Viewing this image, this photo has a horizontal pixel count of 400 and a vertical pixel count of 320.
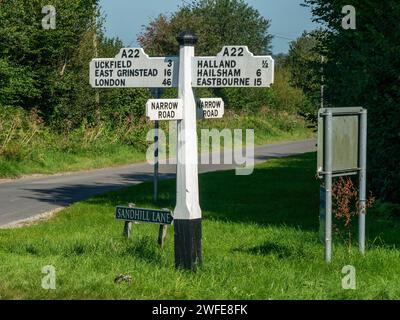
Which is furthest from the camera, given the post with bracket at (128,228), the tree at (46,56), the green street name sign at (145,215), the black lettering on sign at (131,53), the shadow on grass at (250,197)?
the tree at (46,56)

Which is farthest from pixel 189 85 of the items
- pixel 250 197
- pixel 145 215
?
pixel 250 197

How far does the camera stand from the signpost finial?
8520 mm

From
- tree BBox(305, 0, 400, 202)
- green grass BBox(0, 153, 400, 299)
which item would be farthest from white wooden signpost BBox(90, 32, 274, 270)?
tree BBox(305, 0, 400, 202)

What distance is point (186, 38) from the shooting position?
336 inches

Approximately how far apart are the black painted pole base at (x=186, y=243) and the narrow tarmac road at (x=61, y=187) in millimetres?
6768

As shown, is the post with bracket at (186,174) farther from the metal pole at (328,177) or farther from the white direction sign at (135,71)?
the metal pole at (328,177)

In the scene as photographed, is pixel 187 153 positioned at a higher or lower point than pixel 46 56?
lower

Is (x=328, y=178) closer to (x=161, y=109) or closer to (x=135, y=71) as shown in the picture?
(x=161, y=109)

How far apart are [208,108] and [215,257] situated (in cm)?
209

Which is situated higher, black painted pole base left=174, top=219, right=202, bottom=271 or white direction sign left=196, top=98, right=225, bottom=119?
white direction sign left=196, top=98, right=225, bottom=119

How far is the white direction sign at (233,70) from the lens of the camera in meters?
8.33

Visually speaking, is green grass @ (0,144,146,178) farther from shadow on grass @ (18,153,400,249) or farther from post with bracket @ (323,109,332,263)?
post with bracket @ (323,109,332,263)

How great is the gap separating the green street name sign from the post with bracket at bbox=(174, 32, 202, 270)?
829 millimetres

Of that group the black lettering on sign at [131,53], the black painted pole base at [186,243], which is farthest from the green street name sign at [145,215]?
the black lettering on sign at [131,53]
